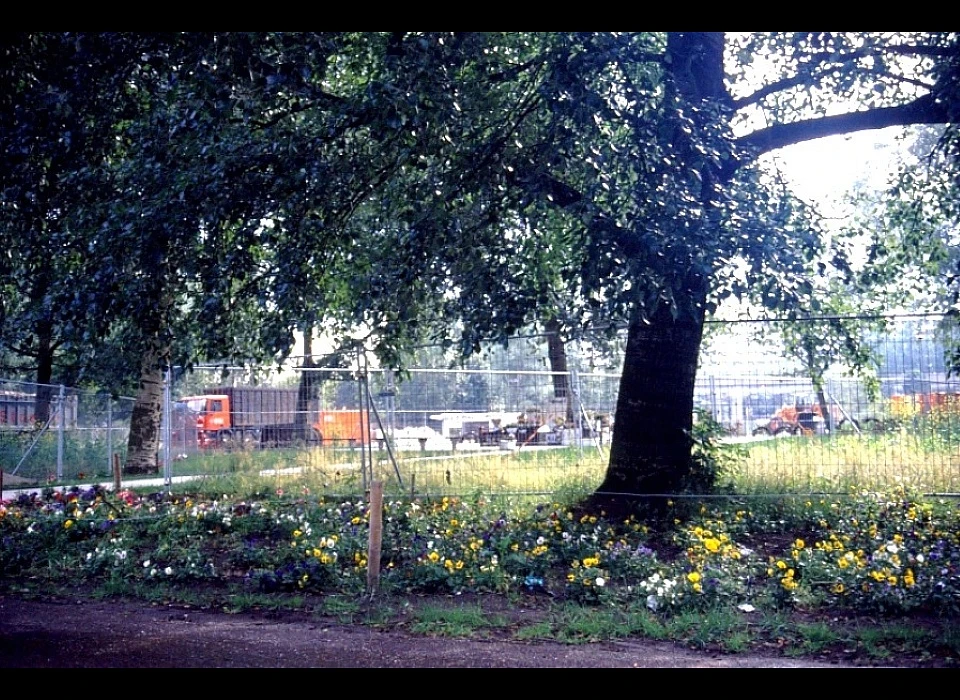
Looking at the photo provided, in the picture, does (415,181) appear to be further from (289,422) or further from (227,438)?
(227,438)

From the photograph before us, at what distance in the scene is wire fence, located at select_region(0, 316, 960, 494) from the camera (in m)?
9.81

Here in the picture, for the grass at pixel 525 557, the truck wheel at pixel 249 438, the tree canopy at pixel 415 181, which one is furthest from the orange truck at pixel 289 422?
the tree canopy at pixel 415 181

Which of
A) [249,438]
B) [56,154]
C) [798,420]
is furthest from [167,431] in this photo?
[798,420]

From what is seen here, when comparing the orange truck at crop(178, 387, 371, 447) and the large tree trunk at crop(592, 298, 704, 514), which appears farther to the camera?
the orange truck at crop(178, 387, 371, 447)

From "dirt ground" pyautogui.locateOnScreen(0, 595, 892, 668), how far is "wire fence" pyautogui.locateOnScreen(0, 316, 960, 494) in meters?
2.87

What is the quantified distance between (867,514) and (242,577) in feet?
19.7

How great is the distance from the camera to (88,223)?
8.70 m

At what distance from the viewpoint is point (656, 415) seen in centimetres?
1022

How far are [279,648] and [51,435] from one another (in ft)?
46.9

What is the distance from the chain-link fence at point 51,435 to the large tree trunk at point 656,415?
409 inches

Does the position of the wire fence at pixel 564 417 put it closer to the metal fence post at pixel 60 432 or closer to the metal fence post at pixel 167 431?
the metal fence post at pixel 167 431

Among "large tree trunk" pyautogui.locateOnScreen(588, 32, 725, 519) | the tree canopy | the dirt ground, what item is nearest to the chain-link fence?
the tree canopy

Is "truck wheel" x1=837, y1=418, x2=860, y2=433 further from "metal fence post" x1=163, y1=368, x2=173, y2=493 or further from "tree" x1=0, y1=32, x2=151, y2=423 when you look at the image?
"metal fence post" x1=163, y1=368, x2=173, y2=493
